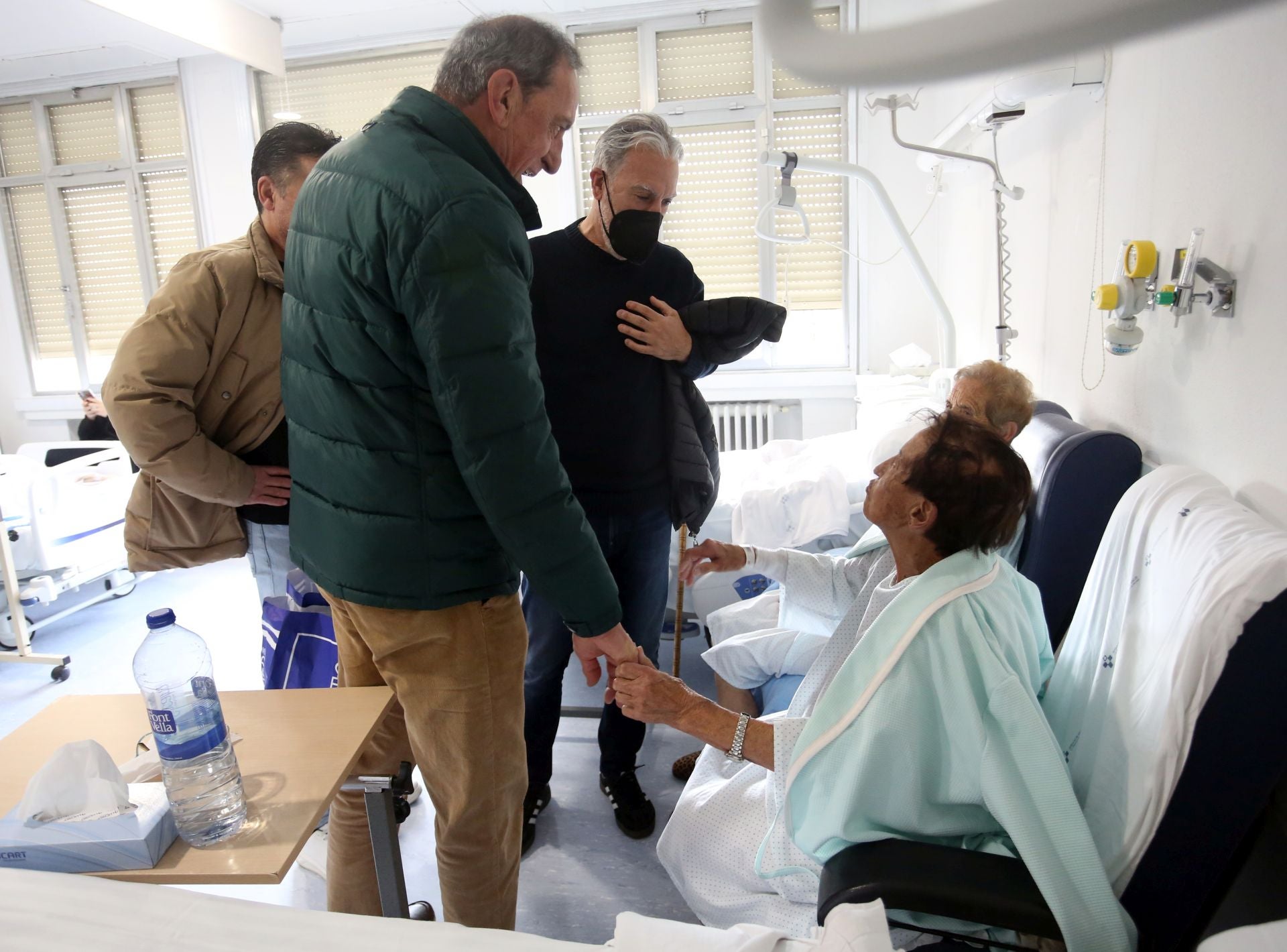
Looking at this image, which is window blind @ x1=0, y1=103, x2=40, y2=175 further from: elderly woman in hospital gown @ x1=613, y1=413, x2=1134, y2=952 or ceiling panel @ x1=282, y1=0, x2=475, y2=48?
elderly woman in hospital gown @ x1=613, y1=413, x2=1134, y2=952

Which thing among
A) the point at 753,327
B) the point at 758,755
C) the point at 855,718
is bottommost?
the point at 758,755

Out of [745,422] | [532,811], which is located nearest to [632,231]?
[532,811]

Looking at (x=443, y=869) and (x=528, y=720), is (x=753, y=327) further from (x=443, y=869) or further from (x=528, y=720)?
(x=443, y=869)

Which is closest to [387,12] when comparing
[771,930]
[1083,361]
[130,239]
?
[130,239]

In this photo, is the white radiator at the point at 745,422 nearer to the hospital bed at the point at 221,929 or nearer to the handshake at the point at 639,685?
the handshake at the point at 639,685

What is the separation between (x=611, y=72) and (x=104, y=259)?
3.52m

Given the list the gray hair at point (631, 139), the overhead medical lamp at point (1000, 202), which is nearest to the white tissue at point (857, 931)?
the gray hair at point (631, 139)

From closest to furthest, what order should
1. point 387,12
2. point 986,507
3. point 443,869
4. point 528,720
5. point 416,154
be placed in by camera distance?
point 416,154
point 986,507
point 443,869
point 528,720
point 387,12

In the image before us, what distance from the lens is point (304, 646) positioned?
174 cm

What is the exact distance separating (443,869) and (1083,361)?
6.20 ft

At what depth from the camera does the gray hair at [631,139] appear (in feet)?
5.52

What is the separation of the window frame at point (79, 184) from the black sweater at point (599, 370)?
4.30 metres

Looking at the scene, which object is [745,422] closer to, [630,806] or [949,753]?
[630,806]

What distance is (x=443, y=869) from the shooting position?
1357mm
